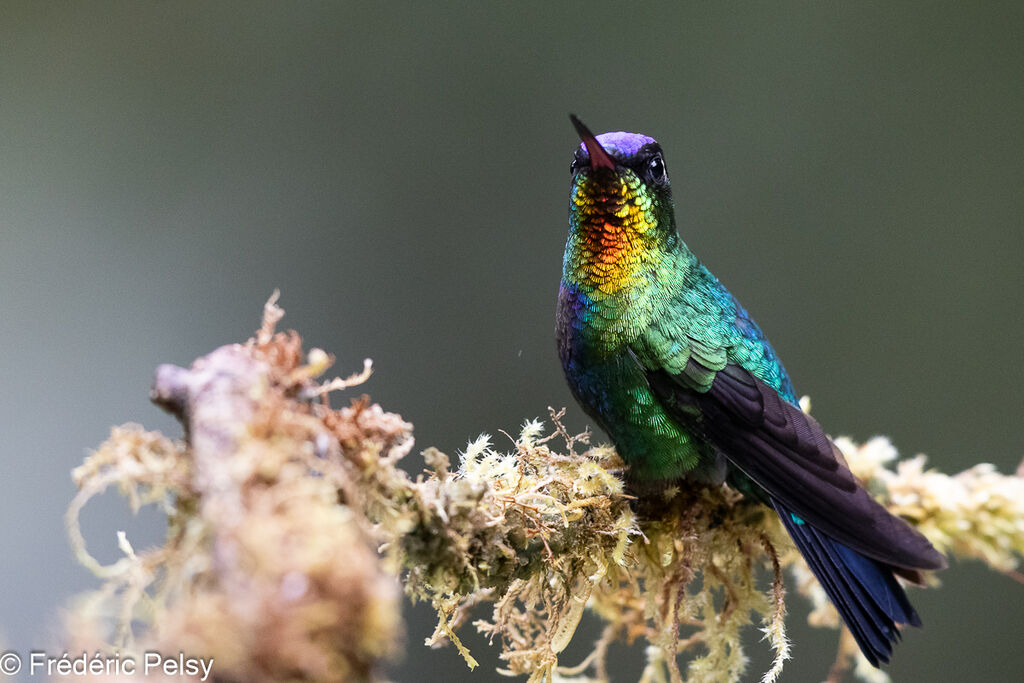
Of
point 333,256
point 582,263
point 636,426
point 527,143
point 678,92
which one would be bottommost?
point 636,426

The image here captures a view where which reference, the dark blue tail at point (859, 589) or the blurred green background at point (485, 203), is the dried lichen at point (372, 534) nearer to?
the dark blue tail at point (859, 589)

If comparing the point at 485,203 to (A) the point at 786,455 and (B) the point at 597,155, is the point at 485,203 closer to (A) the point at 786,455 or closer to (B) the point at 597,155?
(B) the point at 597,155

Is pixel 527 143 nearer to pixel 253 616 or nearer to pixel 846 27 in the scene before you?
pixel 846 27

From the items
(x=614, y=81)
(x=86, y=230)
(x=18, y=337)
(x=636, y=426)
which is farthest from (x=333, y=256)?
(x=636, y=426)

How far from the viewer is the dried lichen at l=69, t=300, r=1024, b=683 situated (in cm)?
69

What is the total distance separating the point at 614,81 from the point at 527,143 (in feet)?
1.86

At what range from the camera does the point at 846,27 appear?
14.1ft

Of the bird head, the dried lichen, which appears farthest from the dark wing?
the bird head

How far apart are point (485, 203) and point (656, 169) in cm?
202

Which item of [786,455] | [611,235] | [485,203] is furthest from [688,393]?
[485,203]

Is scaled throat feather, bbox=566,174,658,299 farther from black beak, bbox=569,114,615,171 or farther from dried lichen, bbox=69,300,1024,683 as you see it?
dried lichen, bbox=69,300,1024,683

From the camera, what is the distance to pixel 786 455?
167cm

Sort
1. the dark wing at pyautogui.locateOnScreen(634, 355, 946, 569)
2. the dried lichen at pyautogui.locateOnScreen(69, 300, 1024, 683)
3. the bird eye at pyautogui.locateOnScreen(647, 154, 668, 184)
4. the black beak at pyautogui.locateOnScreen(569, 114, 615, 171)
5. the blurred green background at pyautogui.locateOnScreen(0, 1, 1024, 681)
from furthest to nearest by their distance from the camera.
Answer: the blurred green background at pyautogui.locateOnScreen(0, 1, 1024, 681) → the bird eye at pyautogui.locateOnScreen(647, 154, 668, 184) → the black beak at pyautogui.locateOnScreen(569, 114, 615, 171) → the dark wing at pyautogui.locateOnScreen(634, 355, 946, 569) → the dried lichen at pyautogui.locateOnScreen(69, 300, 1024, 683)

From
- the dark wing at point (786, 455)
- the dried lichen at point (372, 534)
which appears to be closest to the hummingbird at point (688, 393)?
the dark wing at point (786, 455)
